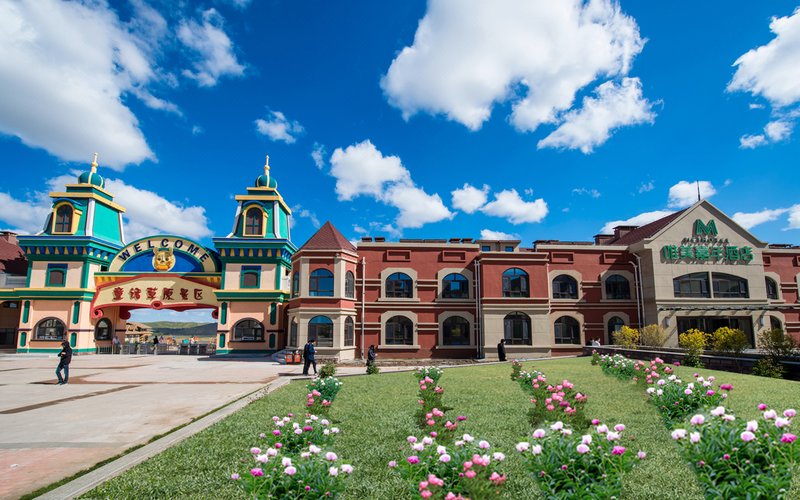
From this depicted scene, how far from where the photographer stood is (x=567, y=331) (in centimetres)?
2780

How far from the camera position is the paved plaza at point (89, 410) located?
6762mm

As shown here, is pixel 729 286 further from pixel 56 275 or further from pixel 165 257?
pixel 56 275

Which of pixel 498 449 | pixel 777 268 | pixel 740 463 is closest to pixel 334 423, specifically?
pixel 498 449

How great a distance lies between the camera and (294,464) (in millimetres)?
4035

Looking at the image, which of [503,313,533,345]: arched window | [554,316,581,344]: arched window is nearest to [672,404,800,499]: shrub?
[503,313,533,345]: arched window

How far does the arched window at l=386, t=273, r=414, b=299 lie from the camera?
2791 centimetres

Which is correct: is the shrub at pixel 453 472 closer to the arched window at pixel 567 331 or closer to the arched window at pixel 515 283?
the arched window at pixel 515 283

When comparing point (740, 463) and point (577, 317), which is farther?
point (577, 317)

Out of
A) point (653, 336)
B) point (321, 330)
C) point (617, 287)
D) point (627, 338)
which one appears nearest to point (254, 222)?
point (321, 330)

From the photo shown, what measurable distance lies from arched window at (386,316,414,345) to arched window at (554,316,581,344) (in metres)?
9.67

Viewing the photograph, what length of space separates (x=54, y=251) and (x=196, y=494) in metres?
35.3

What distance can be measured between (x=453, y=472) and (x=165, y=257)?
1366 inches

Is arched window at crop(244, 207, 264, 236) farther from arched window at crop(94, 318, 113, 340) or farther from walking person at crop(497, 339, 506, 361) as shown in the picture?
walking person at crop(497, 339, 506, 361)

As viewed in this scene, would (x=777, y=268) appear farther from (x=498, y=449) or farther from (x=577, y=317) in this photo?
(x=498, y=449)
